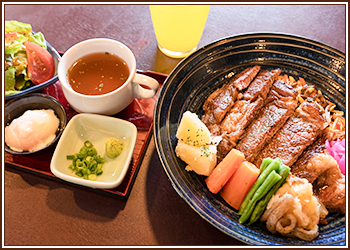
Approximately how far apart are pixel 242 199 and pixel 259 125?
0.61 metres

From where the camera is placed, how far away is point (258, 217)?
5.14ft

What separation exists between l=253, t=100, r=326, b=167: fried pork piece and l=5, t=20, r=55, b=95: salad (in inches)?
75.1

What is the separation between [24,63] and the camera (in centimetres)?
225

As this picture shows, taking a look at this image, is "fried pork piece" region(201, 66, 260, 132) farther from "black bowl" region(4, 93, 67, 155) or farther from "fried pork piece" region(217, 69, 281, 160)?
"black bowl" region(4, 93, 67, 155)

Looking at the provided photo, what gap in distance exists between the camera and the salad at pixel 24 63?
7.04ft

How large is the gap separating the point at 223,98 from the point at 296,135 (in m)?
0.62

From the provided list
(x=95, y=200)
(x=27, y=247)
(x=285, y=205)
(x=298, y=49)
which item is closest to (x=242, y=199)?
(x=285, y=205)

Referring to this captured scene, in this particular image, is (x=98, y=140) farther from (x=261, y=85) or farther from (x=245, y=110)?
(x=261, y=85)

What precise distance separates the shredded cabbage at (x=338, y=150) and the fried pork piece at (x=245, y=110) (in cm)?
59

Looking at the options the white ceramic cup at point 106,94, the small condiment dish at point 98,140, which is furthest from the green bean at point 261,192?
the white ceramic cup at point 106,94

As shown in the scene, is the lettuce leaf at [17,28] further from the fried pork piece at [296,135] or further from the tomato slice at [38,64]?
the fried pork piece at [296,135]

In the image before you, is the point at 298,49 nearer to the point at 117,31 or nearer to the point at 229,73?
the point at 229,73

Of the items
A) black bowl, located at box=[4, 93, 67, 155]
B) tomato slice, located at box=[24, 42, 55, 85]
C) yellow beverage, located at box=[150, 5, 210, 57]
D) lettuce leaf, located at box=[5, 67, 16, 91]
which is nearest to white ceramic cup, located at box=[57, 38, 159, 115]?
black bowl, located at box=[4, 93, 67, 155]

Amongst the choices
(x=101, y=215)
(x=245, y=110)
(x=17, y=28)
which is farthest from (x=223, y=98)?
(x=17, y=28)
